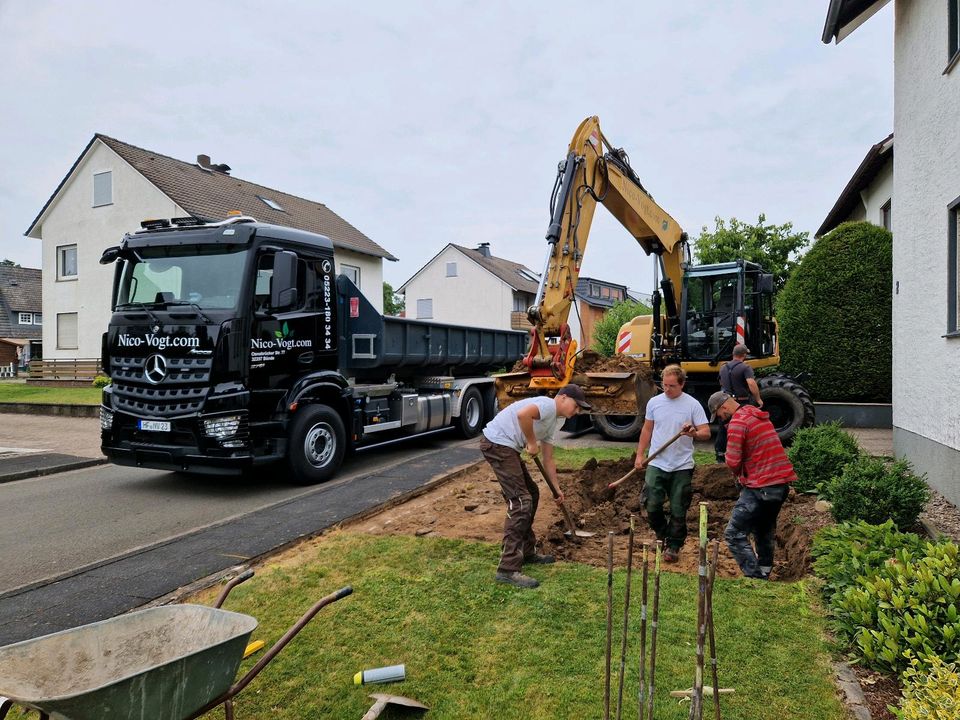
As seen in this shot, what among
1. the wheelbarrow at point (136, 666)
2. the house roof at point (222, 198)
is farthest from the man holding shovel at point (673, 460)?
the house roof at point (222, 198)

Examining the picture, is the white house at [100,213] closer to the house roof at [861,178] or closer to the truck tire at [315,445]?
the truck tire at [315,445]

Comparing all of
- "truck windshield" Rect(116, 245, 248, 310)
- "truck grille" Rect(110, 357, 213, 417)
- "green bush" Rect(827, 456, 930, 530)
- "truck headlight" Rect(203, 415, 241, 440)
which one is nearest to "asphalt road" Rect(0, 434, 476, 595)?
"truck headlight" Rect(203, 415, 241, 440)

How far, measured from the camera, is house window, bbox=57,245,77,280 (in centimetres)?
2561

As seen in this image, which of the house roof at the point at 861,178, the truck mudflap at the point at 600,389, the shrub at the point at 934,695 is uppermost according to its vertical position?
the house roof at the point at 861,178

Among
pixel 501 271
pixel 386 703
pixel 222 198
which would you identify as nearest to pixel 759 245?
pixel 501 271

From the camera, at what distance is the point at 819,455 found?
7.36m

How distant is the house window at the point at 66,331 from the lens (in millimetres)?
25500

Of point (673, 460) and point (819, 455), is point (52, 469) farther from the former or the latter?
point (819, 455)

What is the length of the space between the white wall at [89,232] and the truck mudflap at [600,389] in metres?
18.4

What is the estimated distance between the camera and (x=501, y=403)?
9.01m

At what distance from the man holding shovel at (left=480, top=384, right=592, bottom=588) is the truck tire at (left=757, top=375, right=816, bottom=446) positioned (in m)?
7.17

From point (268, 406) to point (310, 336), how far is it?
1.17 m

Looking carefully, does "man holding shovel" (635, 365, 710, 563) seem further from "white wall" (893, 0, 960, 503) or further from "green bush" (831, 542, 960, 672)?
"white wall" (893, 0, 960, 503)

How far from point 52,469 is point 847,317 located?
50.3 feet
